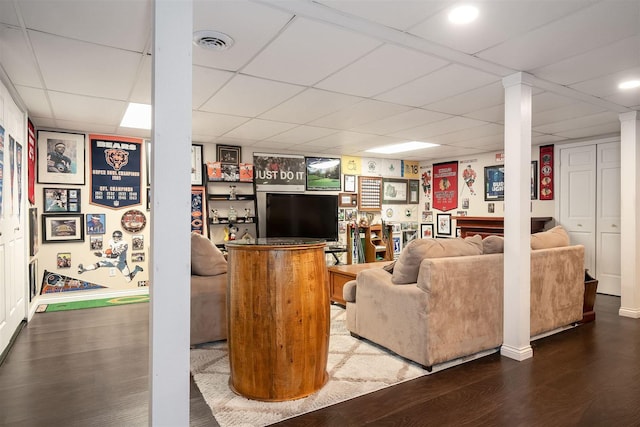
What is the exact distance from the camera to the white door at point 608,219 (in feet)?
18.3

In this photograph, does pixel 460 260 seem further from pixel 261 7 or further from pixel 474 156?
pixel 474 156

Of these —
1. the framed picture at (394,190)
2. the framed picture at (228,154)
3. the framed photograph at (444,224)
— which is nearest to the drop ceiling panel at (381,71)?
the framed picture at (228,154)

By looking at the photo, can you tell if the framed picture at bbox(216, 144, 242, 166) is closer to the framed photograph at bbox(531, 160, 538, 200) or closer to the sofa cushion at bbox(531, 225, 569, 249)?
the sofa cushion at bbox(531, 225, 569, 249)

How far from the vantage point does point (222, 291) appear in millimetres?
3527

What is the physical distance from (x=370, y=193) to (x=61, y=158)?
5.24 metres

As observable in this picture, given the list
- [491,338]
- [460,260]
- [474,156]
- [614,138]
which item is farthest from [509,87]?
[474,156]

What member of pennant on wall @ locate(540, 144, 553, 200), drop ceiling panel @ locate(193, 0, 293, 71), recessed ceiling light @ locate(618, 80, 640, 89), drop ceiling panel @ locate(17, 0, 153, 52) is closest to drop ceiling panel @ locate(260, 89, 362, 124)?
drop ceiling panel @ locate(193, 0, 293, 71)

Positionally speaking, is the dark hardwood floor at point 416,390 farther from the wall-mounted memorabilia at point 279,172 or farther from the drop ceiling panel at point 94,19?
the wall-mounted memorabilia at point 279,172

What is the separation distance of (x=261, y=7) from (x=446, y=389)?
2671mm

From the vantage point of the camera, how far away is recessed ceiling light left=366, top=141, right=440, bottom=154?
20.8 ft

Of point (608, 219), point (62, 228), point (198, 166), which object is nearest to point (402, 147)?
point (608, 219)

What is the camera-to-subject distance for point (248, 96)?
3699 millimetres

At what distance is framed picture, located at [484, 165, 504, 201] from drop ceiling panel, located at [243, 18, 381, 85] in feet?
16.2

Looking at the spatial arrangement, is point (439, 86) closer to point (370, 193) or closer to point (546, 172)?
point (546, 172)
